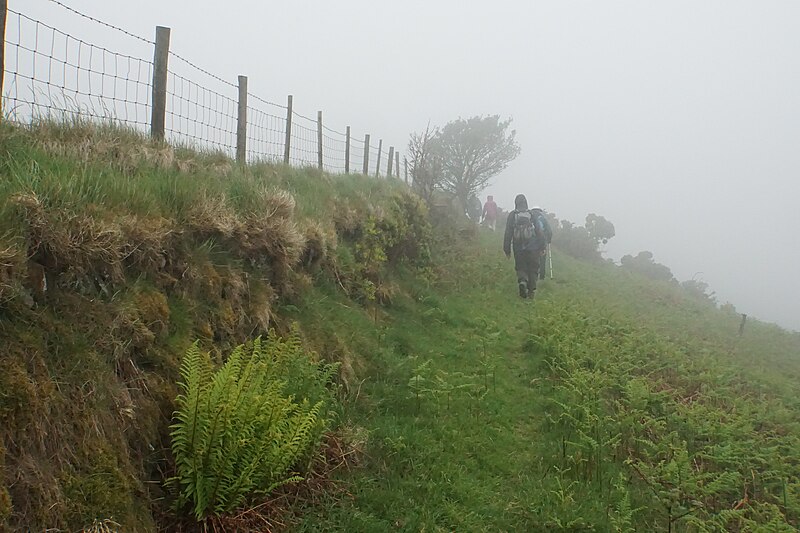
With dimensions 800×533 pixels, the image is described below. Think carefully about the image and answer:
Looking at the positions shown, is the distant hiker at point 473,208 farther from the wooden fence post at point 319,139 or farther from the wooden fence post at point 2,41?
the wooden fence post at point 2,41

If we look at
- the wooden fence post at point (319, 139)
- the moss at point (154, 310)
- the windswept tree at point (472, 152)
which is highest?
the windswept tree at point (472, 152)

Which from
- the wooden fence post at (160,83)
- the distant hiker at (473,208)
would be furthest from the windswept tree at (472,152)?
the wooden fence post at (160,83)

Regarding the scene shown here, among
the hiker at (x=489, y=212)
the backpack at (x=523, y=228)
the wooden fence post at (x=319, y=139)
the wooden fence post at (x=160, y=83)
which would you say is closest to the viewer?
the wooden fence post at (x=160, y=83)

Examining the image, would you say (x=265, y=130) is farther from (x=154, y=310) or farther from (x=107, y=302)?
(x=107, y=302)

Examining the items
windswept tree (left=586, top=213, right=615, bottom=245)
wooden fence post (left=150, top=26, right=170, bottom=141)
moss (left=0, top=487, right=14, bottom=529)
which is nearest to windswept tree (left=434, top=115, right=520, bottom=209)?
windswept tree (left=586, top=213, right=615, bottom=245)

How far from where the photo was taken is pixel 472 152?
93.0 ft

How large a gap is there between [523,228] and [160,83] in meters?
7.90

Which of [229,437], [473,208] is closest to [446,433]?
[229,437]

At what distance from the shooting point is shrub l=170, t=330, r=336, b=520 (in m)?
2.87

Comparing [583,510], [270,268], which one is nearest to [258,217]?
[270,268]

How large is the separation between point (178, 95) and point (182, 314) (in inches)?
157

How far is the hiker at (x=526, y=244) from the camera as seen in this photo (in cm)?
1161

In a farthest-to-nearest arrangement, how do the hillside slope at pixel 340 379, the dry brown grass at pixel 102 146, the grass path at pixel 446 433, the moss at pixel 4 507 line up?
the dry brown grass at pixel 102 146, the grass path at pixel 446 433, the hillside slope at pixel 340 379, the moss at pixel 4 507

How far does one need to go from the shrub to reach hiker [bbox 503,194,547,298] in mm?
8885
